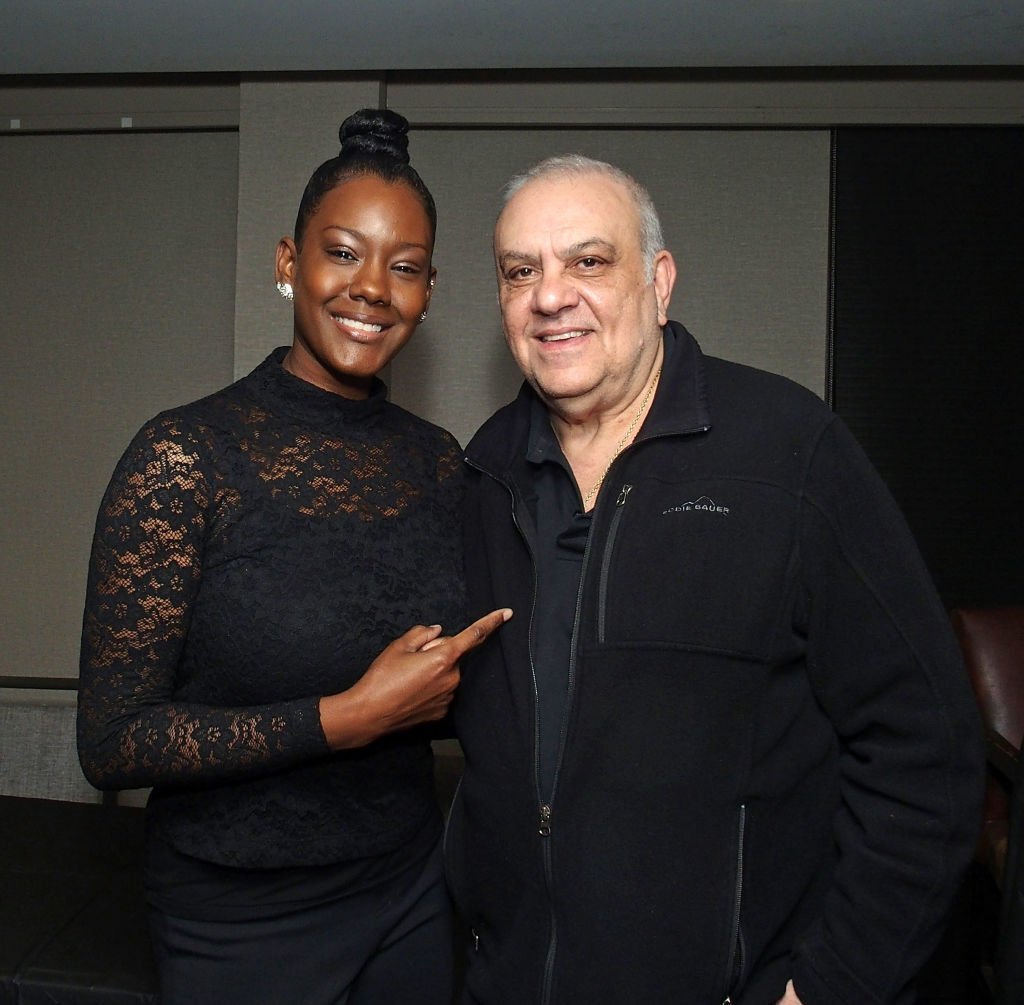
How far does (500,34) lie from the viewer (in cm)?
276

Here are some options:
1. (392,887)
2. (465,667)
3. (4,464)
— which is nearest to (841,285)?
(465,667)

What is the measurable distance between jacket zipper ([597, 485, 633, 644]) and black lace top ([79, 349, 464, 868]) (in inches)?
13.0

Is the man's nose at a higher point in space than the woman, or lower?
higher

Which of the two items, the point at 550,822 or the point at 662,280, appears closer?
the point at 550,822

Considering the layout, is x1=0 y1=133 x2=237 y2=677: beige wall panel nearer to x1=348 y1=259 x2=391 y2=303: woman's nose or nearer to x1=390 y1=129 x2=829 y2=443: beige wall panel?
x1=390 y1=129 x2=829 y2=443: beige wall panel

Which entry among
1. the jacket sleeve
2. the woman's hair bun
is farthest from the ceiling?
the jacket sleeve

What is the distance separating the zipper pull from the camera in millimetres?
1283

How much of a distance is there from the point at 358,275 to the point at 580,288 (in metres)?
0.38

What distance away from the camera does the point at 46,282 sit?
11.5 ft

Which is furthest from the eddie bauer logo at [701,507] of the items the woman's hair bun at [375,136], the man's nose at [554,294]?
the woman's hair bun at [375,136]

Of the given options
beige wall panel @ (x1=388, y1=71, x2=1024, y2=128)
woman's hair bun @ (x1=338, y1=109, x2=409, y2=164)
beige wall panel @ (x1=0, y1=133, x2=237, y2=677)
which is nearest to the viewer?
woman's hair bun @ (x1=338, y1=109, x2=409, y2=164)

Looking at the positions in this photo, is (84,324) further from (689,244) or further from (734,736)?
(734,736)

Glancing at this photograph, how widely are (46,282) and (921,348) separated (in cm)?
299

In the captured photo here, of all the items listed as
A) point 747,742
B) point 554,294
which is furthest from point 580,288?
point 747,742
